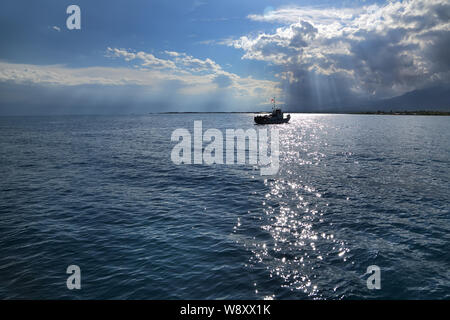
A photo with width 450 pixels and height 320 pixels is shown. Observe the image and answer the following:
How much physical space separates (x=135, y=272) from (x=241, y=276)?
440 centimetres

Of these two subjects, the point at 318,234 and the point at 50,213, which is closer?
the point at 318,234

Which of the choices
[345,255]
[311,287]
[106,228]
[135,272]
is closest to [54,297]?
[135,272]

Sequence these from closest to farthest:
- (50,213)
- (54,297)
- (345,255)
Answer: (54,297)
(345,255)
(50,213)

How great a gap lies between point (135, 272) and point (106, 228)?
540 cm

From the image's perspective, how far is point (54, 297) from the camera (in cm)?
912

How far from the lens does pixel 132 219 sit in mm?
16109

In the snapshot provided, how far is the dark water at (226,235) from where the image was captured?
9.70 m

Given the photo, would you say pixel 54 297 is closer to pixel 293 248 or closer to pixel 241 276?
pixel 241 276

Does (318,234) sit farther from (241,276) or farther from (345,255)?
(241,276)

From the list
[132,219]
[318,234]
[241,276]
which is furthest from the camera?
[132,219]

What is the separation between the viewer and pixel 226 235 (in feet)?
45.3

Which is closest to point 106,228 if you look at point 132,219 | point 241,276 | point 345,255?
point 132,219

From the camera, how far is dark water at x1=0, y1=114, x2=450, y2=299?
9.70 meters

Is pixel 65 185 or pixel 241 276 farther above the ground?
pixel 65 185
